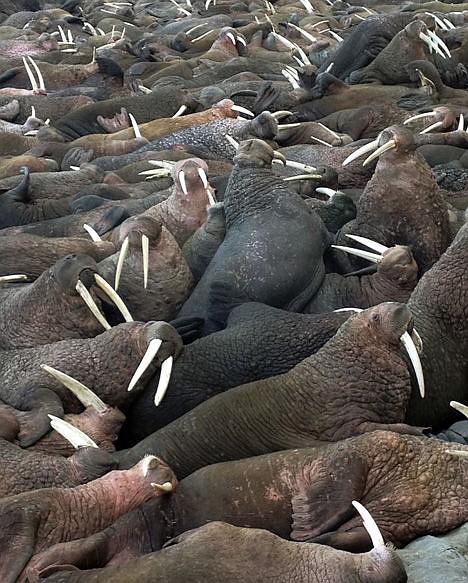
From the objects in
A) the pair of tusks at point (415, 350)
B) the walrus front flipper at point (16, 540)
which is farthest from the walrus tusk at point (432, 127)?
the walrus front flipper at point (16, 540)

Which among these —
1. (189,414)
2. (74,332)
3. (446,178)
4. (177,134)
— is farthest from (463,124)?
(189,414)

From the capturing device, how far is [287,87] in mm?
10312

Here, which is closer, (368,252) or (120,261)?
(120,261)

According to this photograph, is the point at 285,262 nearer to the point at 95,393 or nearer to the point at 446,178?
the point at 95,393

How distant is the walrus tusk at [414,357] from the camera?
177 inches

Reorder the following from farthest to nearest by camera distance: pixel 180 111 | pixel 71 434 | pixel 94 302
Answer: pixel 180 111 → pixel 94 302 → pixel 71 434

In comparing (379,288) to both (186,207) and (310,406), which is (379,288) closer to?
(310,406)

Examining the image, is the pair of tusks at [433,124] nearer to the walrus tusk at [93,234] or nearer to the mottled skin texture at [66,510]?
the walrus tusk at [93,234]

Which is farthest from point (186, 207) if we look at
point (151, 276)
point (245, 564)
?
point (245, 564)

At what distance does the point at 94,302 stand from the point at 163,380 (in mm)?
922

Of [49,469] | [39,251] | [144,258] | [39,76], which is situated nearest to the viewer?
[49,469]

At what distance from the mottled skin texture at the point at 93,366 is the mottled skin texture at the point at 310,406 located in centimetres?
62

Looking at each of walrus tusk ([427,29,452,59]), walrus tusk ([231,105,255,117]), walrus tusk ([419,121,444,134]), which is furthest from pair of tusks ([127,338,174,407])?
walrus tusk ([427,29,452,59])

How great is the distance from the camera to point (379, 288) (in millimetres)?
5703
